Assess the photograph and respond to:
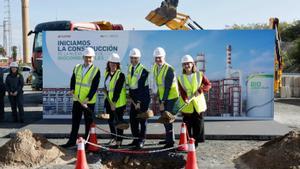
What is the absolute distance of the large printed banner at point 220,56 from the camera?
38.0 feet

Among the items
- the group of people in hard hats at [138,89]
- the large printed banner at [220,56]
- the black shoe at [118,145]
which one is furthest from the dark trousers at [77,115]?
the large printed banner at [220,56]

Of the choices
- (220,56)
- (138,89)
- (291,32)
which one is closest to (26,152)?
(138,89)

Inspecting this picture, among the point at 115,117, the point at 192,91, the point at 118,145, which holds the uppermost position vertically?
Result: the point at 192,91

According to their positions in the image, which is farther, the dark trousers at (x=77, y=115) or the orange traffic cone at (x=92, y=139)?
the dark trousers at (x=77, y=115)

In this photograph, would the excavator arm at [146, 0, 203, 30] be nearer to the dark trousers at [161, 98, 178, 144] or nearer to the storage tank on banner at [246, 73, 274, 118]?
the storage tank on banner at [246, 73, 274, 118]

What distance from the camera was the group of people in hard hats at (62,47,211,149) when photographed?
7848mm

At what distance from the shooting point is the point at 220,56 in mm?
11609

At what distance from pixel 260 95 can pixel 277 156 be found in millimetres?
5128

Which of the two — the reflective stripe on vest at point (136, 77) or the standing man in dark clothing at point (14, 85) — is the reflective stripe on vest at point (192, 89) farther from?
the standing man in dark clothing at point (14, 85)

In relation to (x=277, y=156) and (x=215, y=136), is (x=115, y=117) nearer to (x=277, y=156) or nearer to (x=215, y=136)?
(x=215, y=136)

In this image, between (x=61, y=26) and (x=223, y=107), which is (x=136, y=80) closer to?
(x=223, y=107)

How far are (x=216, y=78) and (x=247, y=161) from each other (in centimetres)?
474

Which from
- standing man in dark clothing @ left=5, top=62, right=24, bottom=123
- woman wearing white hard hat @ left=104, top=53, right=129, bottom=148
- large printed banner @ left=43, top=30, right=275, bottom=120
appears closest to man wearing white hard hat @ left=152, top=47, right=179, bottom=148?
woman wearing white hard hat @ left=104, top=53, right=129, bottom=148

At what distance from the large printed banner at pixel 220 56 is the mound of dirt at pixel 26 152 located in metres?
4.79
